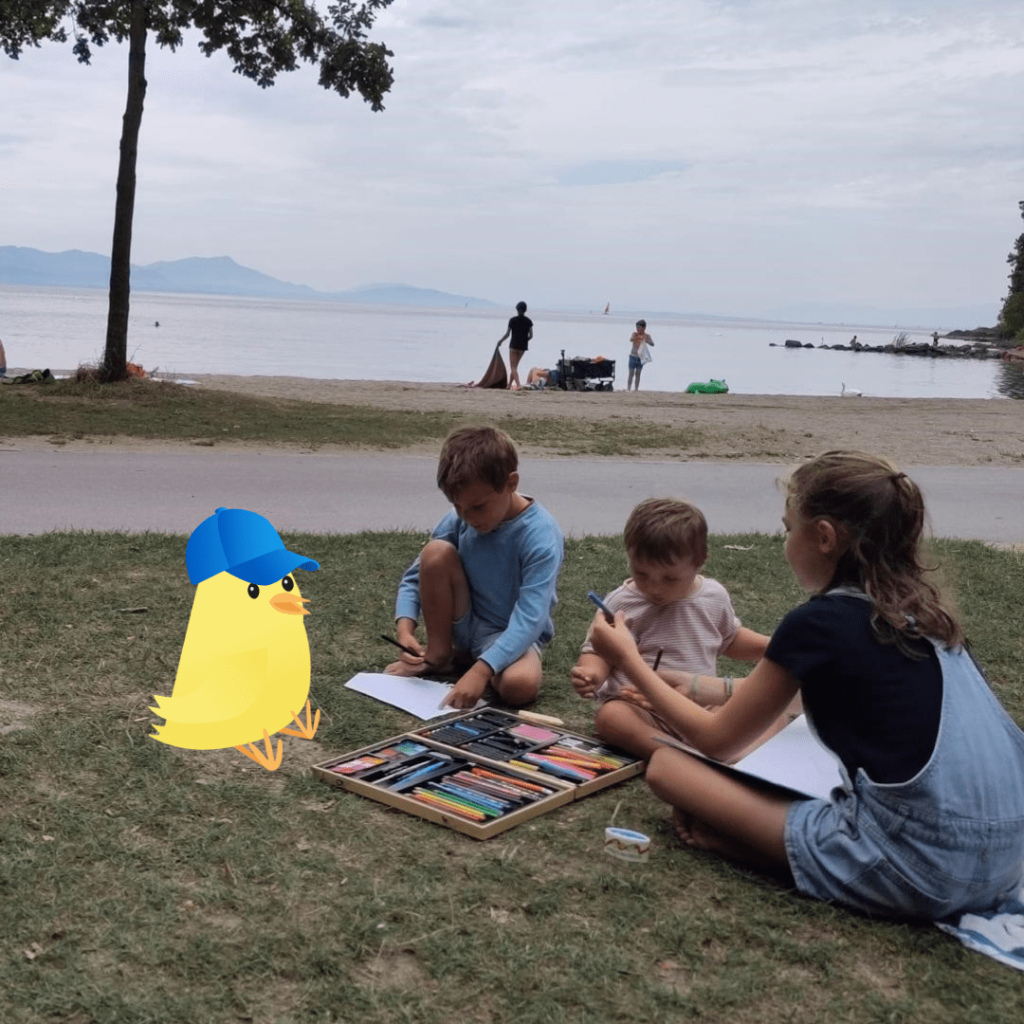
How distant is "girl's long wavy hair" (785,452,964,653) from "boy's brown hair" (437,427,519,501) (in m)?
1.43

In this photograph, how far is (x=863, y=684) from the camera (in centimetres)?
284

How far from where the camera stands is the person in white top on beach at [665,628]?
151 inches

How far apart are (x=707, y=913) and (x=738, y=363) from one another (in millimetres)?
55221

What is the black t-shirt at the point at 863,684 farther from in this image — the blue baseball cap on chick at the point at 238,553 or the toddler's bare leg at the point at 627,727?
the blue baseball cap on chick at the point at 238,553

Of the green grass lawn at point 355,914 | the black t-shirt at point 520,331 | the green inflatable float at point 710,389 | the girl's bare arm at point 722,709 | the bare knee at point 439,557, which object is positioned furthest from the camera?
the green inflatable float at point 710,389

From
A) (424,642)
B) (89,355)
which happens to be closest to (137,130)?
(424,642)

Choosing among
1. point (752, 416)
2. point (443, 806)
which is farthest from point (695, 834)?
point (752, 416)

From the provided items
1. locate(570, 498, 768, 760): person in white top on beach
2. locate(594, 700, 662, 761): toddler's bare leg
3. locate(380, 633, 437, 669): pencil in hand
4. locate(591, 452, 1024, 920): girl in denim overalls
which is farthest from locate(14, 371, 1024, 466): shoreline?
locate(591, 452, 1024, 920): girl in denim overalls

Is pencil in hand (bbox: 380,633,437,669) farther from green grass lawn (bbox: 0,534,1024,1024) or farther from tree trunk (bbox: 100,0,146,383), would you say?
tree trunk (bbox: 100,0,146,383)

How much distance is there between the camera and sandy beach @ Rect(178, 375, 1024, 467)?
1388 cm

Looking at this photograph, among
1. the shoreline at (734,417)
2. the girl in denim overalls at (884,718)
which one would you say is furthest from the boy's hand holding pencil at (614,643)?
the shoreline at (734,417)

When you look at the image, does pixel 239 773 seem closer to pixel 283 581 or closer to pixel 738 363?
pixel 283 581

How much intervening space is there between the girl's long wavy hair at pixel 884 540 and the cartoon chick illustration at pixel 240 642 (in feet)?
4.62

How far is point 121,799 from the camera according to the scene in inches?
133
